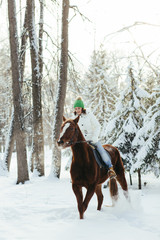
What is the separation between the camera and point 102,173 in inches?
217

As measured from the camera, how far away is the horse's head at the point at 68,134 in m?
4.52

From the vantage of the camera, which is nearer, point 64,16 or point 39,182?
point 39,182

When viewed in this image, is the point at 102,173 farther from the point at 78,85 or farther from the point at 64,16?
the point at 64,16

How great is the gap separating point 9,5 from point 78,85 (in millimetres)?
5048

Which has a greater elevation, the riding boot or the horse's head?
the horse's head

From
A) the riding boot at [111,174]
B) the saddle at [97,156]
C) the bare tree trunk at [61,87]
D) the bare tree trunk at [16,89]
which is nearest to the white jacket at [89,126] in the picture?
the saddle at [97,156]

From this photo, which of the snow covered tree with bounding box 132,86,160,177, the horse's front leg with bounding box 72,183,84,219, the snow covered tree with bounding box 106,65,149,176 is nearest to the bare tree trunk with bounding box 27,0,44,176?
the snow covered tree with bounding box 106,65,149,176

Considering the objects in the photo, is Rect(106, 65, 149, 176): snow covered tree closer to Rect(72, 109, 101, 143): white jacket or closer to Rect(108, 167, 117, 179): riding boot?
Rect(108, 167, 117, 179): riding boot

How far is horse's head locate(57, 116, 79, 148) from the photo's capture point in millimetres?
4520

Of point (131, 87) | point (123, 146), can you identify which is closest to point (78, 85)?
point (131, 87)

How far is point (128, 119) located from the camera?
11.6 metres

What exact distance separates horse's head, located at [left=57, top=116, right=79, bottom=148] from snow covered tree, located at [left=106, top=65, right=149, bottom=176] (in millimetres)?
6823

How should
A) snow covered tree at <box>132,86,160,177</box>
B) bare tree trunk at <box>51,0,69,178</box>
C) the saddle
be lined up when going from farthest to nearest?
bare tree trunk at <box>51,0,69,178</box> < snow covered tree at <box>132,86,160,177</box> < the saddle

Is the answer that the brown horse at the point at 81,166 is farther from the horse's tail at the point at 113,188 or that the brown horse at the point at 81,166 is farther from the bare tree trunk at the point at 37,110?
the bare tree trunk at the point at 37,110
